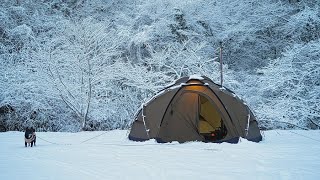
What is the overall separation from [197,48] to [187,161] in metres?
8.84

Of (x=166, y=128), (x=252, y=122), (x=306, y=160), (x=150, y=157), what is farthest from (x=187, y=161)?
(x=252, y=122)

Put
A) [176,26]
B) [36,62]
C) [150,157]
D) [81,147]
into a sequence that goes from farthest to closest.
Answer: [176,26], [36,62], [81,147], [150,157]

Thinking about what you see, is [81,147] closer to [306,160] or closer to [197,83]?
[197,83]

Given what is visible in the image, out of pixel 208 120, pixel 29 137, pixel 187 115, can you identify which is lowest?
pixel 29 137

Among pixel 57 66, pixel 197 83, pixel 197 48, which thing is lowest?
pixel 197 83

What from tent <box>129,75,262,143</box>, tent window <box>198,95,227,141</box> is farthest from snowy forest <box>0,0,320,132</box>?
tent <box>129,75,262,143</box>

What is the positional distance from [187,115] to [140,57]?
6696 millimetres

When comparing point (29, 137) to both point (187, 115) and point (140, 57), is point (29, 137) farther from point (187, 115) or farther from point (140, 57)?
point (140, 57)

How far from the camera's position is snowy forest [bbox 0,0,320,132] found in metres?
12.0

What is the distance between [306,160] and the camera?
5230 mm

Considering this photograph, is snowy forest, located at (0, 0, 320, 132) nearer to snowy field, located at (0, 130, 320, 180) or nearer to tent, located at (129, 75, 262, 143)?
tent, located at (129, 75, 262, 143)

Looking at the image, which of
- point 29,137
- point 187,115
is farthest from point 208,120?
point 29,137

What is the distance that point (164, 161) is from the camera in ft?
17.4

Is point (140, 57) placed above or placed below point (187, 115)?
above
